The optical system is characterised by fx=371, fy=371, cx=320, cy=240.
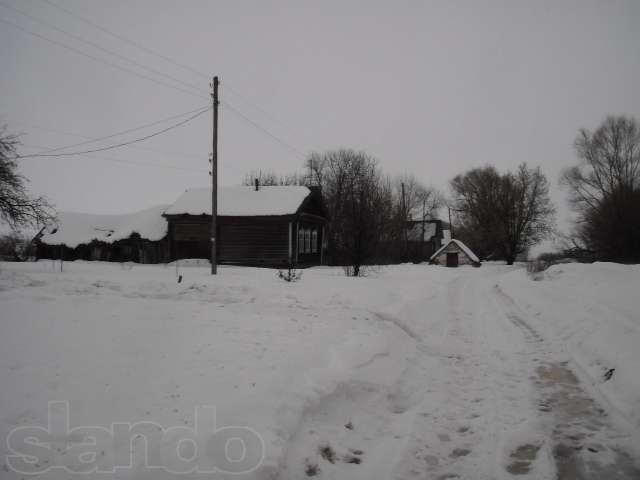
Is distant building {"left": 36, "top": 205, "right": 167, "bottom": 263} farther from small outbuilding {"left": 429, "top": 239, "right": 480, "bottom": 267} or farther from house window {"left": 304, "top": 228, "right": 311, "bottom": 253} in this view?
small outbuilding {"left": 429, "top": 239, "right": 480, "bottom": 267}

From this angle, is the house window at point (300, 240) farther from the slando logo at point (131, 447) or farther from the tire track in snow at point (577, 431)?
the slando logo at point (131, 447)

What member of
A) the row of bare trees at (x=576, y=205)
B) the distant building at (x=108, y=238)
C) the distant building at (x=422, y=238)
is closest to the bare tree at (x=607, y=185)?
the row of bare trees at (x=576, y=205)

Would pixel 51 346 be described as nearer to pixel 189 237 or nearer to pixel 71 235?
pixel 189 237

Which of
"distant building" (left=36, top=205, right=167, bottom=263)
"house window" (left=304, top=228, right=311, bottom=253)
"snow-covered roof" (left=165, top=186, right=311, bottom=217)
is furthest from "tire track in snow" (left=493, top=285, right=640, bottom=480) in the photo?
"distant building" (left=36, top=205, right=167, bottom=263)

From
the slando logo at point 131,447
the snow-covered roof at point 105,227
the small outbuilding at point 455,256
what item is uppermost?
the snow-covered roof at point 105,227

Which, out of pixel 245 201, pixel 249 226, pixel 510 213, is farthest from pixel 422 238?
pixel 249 226

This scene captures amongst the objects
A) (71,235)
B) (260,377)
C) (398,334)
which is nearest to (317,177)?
(71,235)

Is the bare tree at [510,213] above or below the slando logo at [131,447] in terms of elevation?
above

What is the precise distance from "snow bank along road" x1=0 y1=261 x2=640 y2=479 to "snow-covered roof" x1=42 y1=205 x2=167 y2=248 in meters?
19.7

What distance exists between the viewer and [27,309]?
6.47 m

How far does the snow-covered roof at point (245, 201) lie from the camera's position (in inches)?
945

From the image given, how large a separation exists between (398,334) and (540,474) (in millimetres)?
4467

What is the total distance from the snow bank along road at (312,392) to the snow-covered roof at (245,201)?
16.1 m

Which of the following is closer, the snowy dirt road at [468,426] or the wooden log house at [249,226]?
the snowy dirt road at [468,426]
